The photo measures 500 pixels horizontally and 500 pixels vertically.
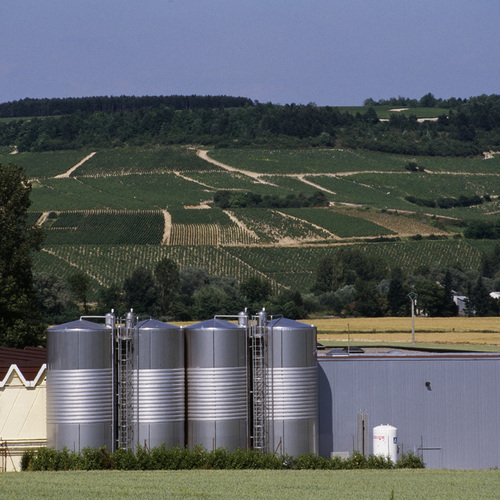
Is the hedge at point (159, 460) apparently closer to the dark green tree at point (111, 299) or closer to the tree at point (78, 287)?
the dark green tree at point (111, 299)

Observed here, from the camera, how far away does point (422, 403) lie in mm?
27547

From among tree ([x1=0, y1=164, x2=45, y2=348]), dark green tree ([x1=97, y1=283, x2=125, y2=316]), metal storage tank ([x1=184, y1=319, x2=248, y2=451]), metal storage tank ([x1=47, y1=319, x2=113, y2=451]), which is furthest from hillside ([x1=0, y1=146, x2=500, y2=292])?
metal storage tank ([x1=47, y1=319, x2=113, y2=451])

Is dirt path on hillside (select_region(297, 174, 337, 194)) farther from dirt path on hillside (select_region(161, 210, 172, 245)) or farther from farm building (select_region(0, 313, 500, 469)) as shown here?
farm building (select_region(0, 313, 500, 469))

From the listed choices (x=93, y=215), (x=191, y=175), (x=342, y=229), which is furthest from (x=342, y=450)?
(x=191, y=175)

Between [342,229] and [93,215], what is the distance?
38337mm

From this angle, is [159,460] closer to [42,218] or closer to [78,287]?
[78,287]

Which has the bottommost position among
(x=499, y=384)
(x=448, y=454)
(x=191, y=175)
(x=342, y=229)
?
(x=448, y=454)

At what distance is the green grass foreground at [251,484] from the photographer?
20.2m

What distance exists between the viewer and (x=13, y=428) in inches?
1043

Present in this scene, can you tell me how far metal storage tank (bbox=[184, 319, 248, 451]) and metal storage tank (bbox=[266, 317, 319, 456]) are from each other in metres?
0.80

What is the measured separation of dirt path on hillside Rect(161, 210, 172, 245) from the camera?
432 ft

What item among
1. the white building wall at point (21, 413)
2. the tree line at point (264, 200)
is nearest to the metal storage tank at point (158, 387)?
the white building wall at point (21, 413)

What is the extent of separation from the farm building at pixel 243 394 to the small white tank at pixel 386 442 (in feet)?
3.48

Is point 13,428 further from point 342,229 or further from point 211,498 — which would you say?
point 342,229
